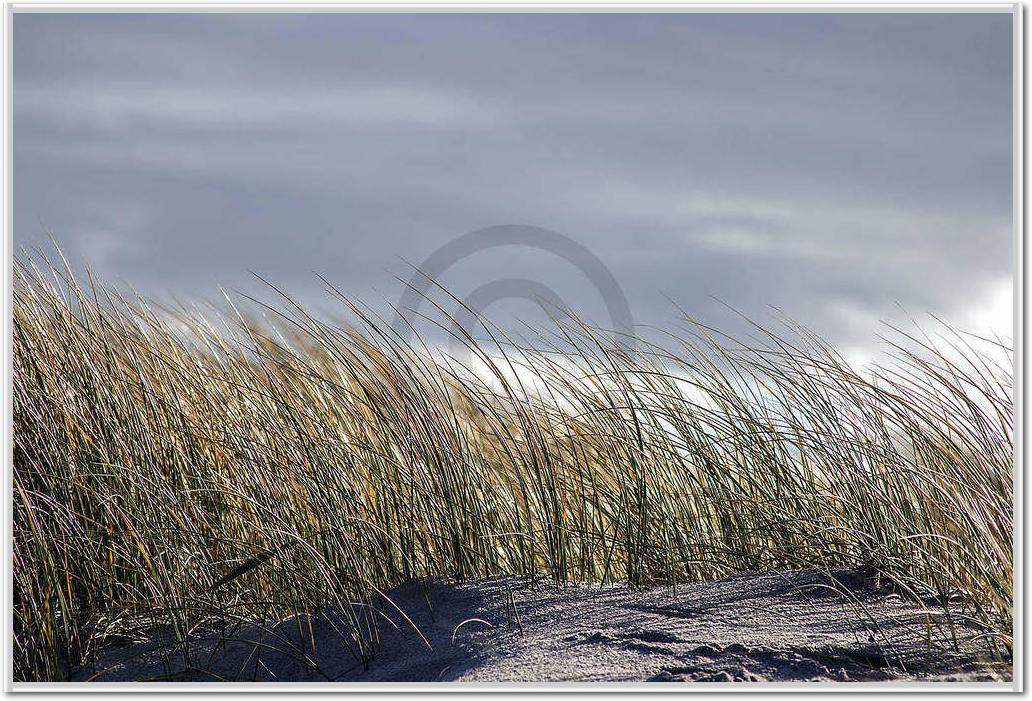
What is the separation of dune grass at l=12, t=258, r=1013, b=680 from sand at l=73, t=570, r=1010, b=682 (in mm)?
64

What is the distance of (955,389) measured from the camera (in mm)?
2223

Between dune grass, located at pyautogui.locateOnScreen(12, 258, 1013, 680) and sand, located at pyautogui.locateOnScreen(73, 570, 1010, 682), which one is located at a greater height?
dune grass, located at pyautogui.locateOnScreen(12, 258, 1013, 680)

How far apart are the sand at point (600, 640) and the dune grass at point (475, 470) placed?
0.21 ft

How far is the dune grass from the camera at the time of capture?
215cm

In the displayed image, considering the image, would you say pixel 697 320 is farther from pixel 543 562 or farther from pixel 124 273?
pixel 124 273

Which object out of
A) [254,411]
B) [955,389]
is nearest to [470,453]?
[254,411]

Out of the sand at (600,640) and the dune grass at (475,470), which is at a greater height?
the dune grass at (475,470)

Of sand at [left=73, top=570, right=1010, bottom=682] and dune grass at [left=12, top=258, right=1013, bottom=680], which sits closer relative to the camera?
sand at [left=73, top=570, right=1010, bottom=682]

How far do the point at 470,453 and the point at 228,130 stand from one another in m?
1.02

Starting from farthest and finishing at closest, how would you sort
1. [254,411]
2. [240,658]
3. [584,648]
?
[254,411], [240,658], [584,648]

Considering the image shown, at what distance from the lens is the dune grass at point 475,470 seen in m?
2.15

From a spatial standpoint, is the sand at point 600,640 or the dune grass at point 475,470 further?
the dune grass at point 475,470

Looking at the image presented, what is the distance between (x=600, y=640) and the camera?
1.87m

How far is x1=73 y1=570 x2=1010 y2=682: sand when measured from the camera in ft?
5.91
